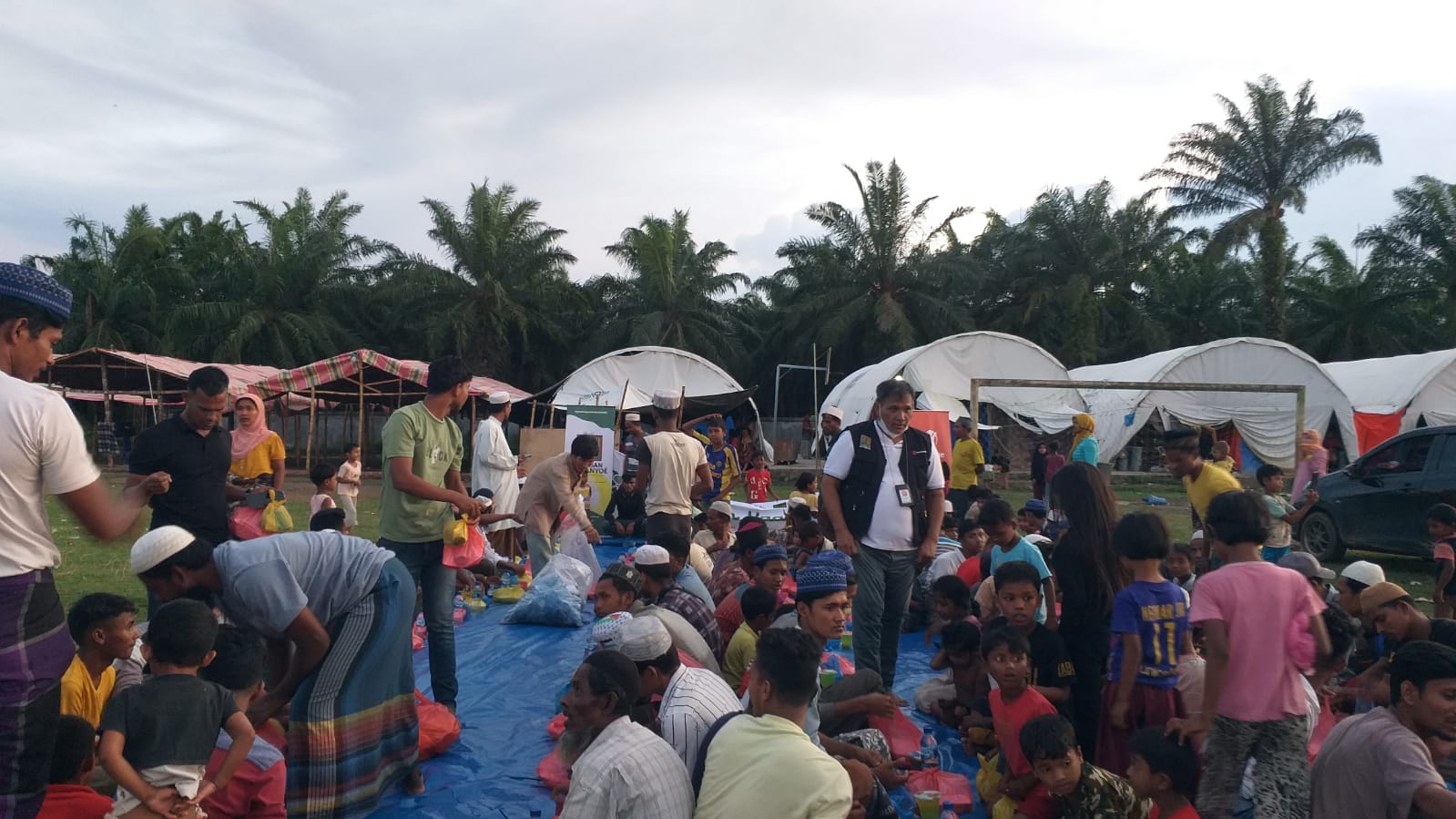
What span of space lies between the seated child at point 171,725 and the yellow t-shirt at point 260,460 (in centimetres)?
337

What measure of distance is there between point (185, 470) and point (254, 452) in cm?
179

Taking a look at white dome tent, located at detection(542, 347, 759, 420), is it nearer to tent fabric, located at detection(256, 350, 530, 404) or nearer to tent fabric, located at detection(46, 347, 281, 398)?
tent fabric, located at detection(256, 350, 530, 404)

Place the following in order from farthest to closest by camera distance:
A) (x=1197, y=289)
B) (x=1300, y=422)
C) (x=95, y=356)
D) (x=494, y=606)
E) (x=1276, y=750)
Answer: (x=1197, y=289)
(x=95, y=356)
(x=1300, y=422)
(x=494, y=606)
(x=1276, y=750)

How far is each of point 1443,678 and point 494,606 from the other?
650 cm

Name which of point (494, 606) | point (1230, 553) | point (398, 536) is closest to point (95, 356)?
point (494, 606)

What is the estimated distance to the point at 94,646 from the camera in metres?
3.67

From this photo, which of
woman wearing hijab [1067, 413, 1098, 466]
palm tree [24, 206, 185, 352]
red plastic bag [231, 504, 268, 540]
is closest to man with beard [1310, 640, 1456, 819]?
red plastic bag [231, 504, 268, 540]

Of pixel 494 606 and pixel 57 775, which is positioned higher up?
pixel 57 775

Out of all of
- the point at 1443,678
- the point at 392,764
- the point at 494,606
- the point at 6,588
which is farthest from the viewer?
the point at 494,606

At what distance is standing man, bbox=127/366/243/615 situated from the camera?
15.0 feet

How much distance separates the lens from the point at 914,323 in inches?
1289

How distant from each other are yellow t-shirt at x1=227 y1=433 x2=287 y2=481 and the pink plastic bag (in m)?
4.41

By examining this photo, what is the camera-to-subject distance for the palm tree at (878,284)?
3191 centimetres

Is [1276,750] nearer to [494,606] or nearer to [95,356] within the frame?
[494,606]
